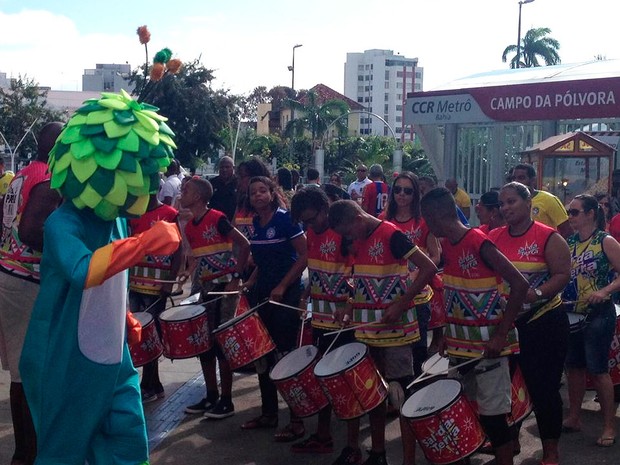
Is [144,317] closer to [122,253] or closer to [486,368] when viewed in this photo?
[486,368]

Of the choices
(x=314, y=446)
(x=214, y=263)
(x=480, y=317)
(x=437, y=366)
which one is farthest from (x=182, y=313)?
(x=480, y=317)

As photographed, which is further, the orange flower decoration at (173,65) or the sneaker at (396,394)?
the sneaker at (396,394)

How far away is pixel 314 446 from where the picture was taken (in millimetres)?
5906

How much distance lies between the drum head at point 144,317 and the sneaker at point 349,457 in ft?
6.06

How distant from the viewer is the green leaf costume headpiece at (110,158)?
3.66 meters

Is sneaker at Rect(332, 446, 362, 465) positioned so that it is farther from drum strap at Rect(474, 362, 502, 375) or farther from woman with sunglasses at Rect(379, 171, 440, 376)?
woman with sunglasses at Rect(379, 171, 440, 376)

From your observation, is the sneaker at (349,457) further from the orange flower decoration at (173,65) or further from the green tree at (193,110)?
the green tree at (193,110)

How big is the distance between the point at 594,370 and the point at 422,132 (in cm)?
995

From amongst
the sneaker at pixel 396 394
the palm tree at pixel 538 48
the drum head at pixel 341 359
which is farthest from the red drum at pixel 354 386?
the palm tree at pixel 538 48

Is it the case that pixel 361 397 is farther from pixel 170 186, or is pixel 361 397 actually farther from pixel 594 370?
pixel 170 186

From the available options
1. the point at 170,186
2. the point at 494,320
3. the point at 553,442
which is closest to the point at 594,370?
the point at 553,442

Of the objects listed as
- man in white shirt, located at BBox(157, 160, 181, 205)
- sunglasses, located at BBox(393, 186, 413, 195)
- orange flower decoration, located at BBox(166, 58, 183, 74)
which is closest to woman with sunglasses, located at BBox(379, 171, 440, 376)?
sunglasses, located at BBox(393, 186, 413, 195)

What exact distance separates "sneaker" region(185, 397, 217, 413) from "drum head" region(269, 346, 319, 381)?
112 cm

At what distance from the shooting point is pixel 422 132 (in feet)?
51.4
